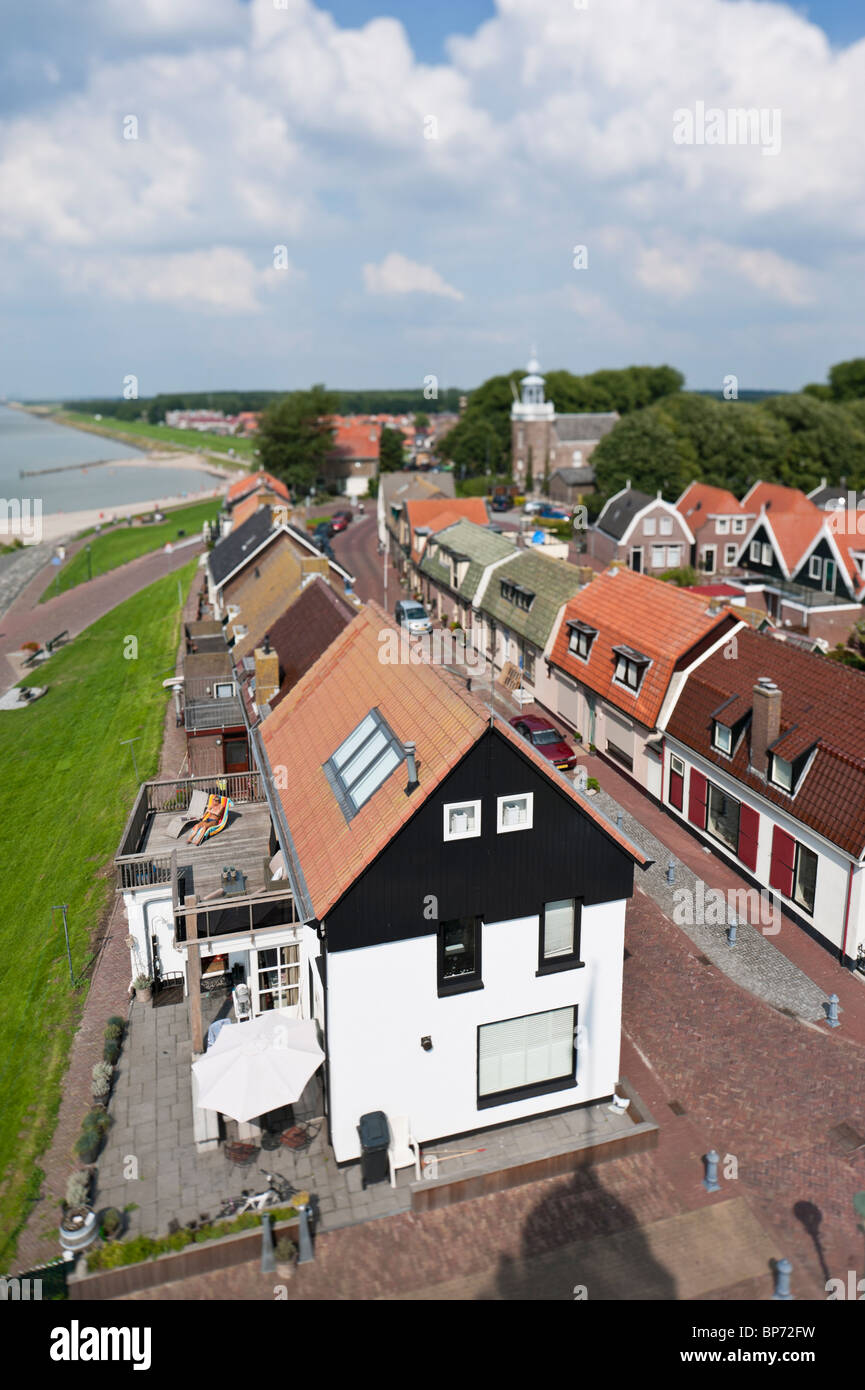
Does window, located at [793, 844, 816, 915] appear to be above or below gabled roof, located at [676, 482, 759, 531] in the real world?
below

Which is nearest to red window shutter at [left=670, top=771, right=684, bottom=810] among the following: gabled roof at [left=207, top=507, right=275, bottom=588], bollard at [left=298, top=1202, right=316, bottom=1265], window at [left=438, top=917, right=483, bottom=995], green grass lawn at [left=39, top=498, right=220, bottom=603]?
window at [left=438, top=917, right=483, bottom=995]

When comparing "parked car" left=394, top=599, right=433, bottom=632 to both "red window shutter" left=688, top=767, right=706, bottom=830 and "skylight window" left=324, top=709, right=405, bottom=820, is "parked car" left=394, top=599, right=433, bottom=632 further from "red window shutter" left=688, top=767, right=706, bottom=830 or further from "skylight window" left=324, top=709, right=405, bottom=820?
"skylight window" left=324, top=709, right=405, bottom=820

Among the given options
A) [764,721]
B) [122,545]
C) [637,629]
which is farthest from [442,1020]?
[122,545]

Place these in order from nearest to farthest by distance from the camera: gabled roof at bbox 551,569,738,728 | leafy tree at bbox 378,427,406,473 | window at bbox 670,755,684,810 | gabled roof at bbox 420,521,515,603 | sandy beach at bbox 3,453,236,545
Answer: window at bbox 670,755,684,810, gabled roof at bbox 551,569,738,728, gabled roof at bbox 420,521,515,603, sandy beach at bbox 3,453,236,545, leafy tree at bbox 378,427,406,473

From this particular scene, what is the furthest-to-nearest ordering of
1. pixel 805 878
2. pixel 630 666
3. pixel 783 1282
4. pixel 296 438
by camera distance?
pixel 296 438 → pixel 630 666 → pixel 805 878 → pixel 783 1282

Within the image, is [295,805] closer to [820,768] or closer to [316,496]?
[820,768]

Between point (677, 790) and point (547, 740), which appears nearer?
point (677, 790)

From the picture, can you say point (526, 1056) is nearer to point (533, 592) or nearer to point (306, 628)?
point (306, 628)
